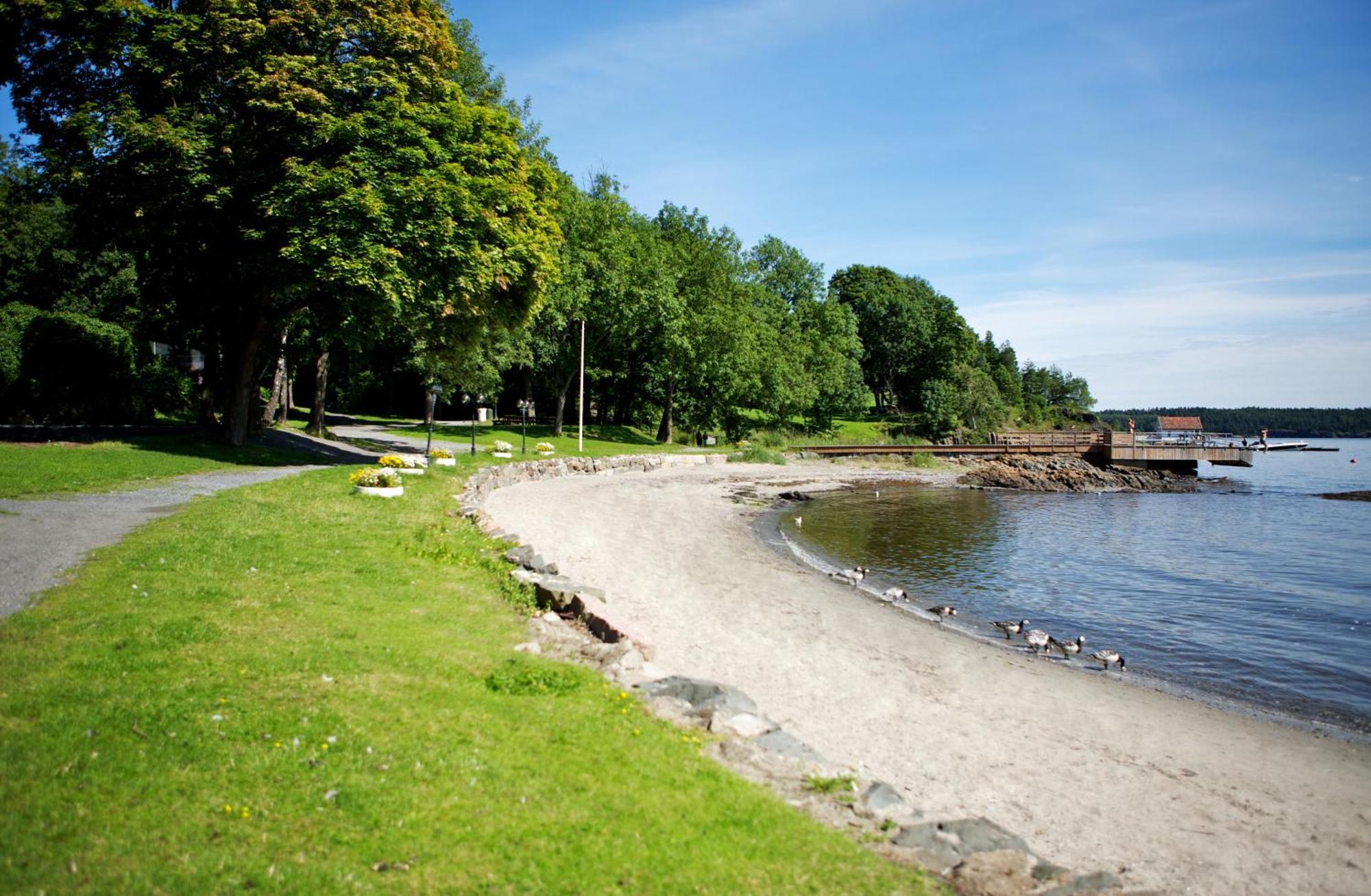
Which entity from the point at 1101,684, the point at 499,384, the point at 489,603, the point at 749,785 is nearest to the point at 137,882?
the point at 749,785

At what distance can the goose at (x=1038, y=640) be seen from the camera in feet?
44.1

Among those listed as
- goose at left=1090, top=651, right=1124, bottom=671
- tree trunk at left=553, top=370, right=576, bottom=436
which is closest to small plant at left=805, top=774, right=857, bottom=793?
goose at left=1090, top=651, right=1124, bottom=671

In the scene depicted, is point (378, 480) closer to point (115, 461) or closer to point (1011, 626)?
point (115, 461)

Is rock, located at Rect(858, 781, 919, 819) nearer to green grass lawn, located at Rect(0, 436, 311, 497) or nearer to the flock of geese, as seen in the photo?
the flock of geese

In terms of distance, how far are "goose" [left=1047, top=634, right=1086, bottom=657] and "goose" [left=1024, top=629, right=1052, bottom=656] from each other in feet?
0.23

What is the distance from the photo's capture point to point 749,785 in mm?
6102

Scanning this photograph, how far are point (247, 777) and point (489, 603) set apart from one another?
18.7ft

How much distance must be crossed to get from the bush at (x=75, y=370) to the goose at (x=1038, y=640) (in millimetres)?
37489

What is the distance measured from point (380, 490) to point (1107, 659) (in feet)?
53.5

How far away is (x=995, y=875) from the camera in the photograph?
210 inches

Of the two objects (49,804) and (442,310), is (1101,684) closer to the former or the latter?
(49,804)

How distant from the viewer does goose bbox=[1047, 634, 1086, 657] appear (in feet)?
43.9

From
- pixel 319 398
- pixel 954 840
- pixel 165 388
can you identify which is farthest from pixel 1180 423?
pixel 954 840

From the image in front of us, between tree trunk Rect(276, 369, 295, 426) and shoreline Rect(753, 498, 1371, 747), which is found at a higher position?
tree trunk Rect(276, 369, 295, 426)
